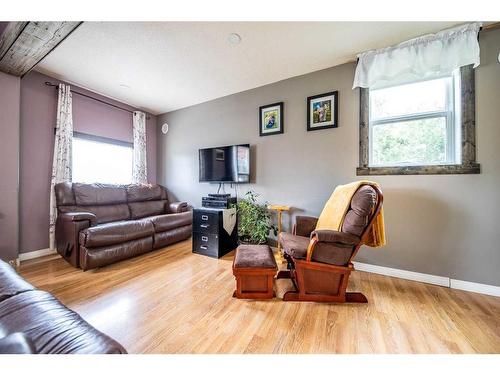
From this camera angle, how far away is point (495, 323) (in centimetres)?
130

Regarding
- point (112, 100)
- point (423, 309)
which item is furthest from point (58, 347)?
point (112, 100)

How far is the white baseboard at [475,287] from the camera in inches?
64.4

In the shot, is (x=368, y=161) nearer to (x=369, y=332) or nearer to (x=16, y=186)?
(x=369, y=332)

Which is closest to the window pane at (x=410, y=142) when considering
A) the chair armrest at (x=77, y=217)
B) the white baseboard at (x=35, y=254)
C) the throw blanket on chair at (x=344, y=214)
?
the throw blanket on chair at (x=344, y=214)

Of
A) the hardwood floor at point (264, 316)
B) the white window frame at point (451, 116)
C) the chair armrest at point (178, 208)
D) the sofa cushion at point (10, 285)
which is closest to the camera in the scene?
the sofa cushion at point (10, 285)

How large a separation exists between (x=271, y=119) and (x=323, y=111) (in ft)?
2.30

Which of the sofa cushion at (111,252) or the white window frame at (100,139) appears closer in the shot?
the sofa cushion at (111,252)

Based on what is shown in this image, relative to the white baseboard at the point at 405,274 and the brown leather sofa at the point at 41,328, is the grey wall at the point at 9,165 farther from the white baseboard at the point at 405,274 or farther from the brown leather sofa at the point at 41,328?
the white baseboard at the point at 405,274

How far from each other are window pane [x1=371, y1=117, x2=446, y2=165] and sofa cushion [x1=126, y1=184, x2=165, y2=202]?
11.3 ft

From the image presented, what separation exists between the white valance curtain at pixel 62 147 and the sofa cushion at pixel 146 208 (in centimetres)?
88

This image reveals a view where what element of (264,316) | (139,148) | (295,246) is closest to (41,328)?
(264,316)

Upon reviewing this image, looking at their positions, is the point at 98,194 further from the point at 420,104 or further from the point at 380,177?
the point at 420,104

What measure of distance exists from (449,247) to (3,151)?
464 centimetres

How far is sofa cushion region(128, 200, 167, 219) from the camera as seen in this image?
121 inches
